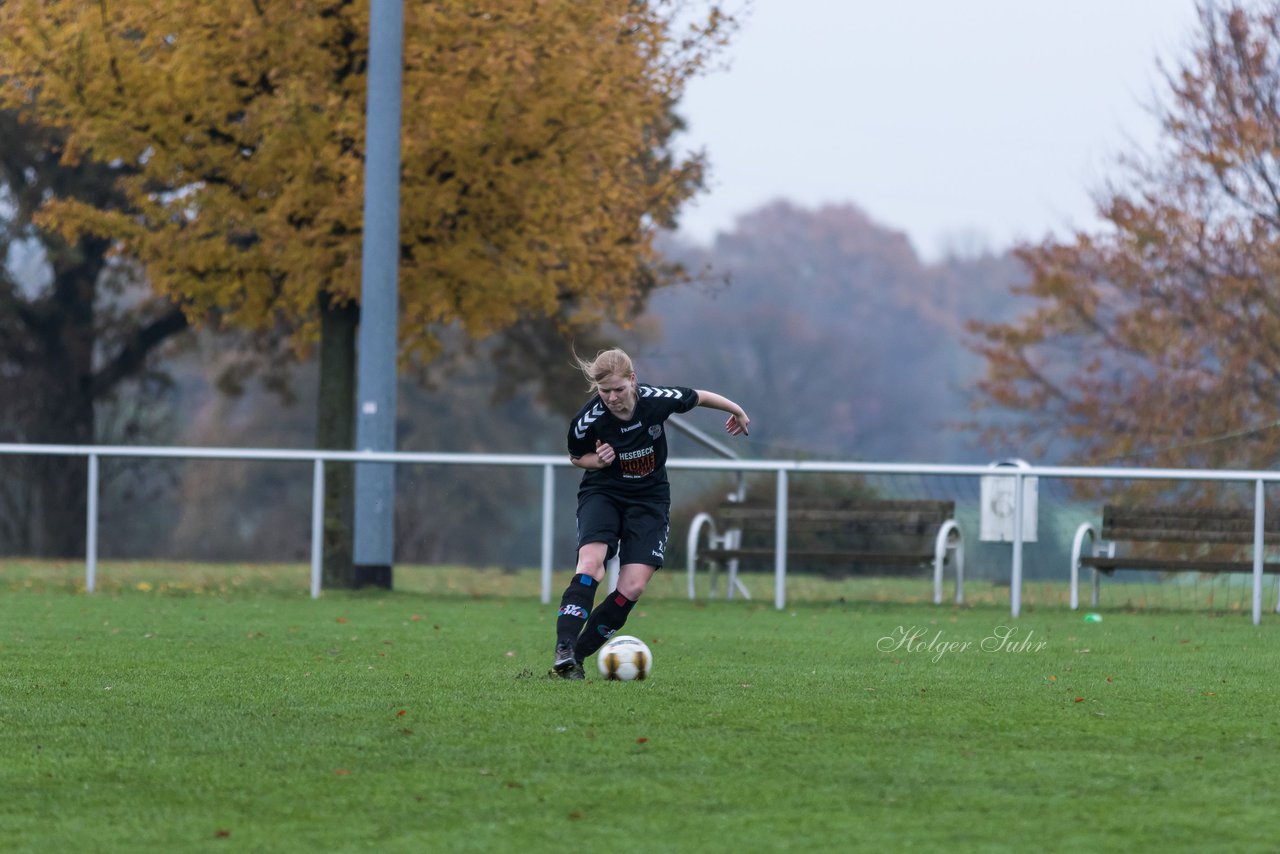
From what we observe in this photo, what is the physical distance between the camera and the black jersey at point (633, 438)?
8406 mm

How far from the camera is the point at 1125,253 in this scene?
25359mm

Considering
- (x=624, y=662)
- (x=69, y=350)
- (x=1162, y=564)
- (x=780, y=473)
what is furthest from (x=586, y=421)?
(x=69, y=350)

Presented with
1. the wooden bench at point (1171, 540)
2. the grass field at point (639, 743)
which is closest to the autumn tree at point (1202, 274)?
the wooden bench at point (1171, 540)

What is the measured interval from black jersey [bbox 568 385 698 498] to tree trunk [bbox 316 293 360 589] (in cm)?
997

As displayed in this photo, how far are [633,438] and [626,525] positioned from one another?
46 cm

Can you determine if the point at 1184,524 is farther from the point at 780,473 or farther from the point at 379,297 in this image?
the point at 379,297

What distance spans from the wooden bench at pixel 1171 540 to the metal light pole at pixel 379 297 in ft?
20.2

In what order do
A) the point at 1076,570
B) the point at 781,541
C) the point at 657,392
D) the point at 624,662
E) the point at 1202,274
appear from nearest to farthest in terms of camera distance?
the point at 624,662
the point at 657,392
the point at 781,541
the point at 1076,570
the point at 1202,274

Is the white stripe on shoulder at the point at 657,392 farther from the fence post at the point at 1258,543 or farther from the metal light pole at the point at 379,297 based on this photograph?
the metal light pole at the point at 379,297

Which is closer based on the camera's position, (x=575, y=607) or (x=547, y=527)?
(x=575, y=607)

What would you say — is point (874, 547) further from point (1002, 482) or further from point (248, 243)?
point (248, 243)

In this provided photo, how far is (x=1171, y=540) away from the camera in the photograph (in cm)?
1485

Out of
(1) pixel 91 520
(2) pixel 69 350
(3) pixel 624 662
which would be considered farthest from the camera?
(2) pixel 69 350

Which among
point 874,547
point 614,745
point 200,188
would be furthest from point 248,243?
point 614,745
